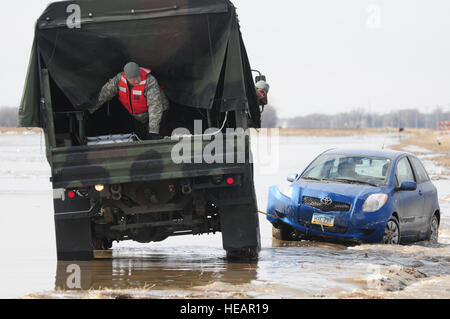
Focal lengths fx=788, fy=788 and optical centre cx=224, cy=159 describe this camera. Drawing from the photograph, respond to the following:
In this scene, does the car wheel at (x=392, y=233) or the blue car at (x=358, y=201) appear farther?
the car wheel at (x=392, y=233)

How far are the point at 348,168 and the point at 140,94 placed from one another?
3.88 meters

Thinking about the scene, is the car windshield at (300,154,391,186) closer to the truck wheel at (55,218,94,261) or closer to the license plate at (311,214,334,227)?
the license plate at (311,214,334,227)

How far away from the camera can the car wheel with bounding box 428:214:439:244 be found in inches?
494

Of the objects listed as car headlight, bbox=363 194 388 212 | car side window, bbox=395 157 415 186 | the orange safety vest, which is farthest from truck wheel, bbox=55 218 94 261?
car side window, bbox=395 157 415 186

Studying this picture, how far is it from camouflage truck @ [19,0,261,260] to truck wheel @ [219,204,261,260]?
0.04 ft

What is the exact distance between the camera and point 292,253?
10352mm

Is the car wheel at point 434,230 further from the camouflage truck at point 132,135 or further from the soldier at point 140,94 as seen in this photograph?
the soldier at point 140,94

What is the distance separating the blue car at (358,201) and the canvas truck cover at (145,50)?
2.24 m


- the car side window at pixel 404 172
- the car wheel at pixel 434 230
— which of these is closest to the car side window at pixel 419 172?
the car side window at pixel 404 172

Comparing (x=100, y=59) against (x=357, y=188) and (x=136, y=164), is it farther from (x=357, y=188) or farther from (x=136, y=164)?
(x=357, y=188)

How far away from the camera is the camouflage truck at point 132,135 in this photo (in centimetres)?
856

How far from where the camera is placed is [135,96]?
31.7ft
